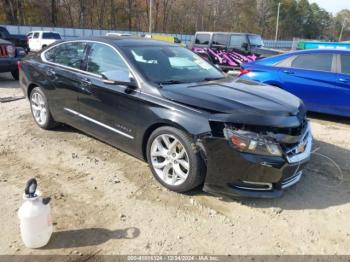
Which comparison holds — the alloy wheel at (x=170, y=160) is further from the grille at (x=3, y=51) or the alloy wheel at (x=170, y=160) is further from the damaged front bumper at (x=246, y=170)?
the grille at (x=3, y=51)

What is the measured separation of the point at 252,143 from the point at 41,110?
378 centimetres

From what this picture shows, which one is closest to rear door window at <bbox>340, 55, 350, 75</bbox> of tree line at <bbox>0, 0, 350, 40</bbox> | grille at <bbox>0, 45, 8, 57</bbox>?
grille at <bbox>0, 45, 8, 57</bbox>

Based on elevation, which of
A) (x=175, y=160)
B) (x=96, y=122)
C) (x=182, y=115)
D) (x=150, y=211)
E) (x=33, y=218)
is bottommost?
(x=150, y=211)

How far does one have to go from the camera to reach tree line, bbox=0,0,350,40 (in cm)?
4847

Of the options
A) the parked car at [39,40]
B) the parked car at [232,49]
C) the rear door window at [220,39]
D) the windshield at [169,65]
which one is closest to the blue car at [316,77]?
the windshield at [169,65]

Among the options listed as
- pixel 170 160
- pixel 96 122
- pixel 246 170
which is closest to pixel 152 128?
pixel 170 160

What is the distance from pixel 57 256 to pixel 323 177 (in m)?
3.14

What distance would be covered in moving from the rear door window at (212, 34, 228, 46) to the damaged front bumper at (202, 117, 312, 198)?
37.8 feet

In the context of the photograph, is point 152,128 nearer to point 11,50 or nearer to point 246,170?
point 246,170

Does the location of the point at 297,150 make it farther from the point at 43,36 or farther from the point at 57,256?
the point at 43,36

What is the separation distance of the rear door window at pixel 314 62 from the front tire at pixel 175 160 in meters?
4.52

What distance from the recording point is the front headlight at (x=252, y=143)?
3.32 m

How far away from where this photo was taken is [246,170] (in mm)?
3365

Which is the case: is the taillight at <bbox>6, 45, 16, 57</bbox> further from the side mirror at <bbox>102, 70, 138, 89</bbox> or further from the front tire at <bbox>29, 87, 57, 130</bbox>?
the side mirror at <bbox>102, 70, 138, 89</bbox>
